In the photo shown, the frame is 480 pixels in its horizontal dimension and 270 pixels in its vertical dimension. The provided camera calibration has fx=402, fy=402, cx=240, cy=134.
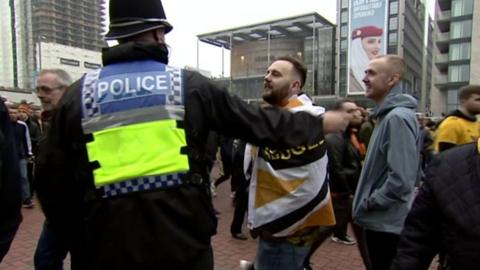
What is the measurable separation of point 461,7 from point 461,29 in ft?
10.7

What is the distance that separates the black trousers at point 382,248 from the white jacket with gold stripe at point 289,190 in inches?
25.9

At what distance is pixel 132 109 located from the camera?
1564mm

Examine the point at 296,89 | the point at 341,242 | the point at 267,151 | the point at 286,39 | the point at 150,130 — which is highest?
the point at 286,39

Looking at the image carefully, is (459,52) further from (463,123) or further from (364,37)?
(463,123)

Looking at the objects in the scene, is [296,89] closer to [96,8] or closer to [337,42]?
[96,8]

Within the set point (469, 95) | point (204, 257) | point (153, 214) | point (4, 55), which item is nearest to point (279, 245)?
point (204, 257)

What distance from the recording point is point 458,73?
6231 cm

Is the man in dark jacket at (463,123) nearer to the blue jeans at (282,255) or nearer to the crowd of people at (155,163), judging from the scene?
the blue jeans at (282,255)

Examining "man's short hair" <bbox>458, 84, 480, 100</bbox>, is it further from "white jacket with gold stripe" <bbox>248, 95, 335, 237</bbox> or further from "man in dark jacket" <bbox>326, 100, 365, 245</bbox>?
"white jacket with gold stripe" <bbox>248, 95, 335, 237</bbox>

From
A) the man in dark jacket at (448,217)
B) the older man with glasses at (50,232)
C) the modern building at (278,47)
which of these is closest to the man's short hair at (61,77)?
the older man with glasses at (50,232)

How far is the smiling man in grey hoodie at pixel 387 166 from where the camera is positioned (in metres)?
2.67

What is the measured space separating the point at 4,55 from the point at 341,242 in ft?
232

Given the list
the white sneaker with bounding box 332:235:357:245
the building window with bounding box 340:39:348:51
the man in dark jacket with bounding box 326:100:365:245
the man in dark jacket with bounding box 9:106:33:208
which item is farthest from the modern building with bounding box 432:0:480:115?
the man in dark jacket with bounding box 9:106:33:208

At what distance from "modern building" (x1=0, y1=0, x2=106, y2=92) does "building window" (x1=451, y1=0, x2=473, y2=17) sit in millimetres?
53552
